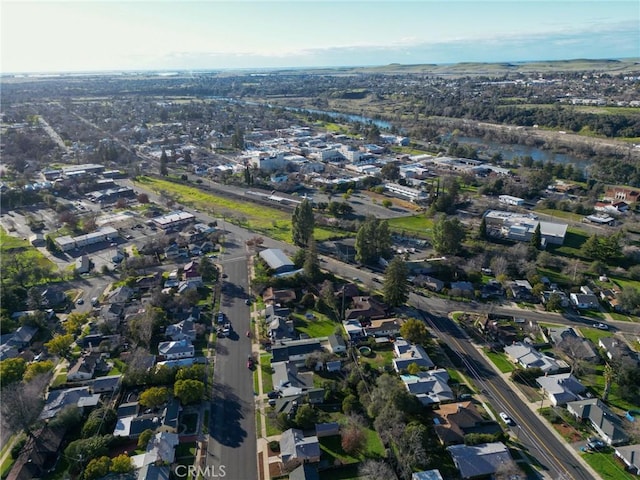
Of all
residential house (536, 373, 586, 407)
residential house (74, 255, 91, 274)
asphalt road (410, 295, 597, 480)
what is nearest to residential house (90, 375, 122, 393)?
residential house (74, 255, 91, 274)

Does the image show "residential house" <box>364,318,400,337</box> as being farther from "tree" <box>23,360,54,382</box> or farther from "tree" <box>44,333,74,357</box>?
"tree" <box>44,333,74,357</box>

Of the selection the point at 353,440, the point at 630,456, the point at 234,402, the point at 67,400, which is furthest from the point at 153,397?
the point at 630,456

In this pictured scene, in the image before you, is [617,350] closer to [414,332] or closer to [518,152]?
[414,332]

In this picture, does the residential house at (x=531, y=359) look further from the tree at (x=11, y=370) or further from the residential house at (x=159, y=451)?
the tree at (x=11, y=370)

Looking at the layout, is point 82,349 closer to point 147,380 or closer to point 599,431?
point 147,380

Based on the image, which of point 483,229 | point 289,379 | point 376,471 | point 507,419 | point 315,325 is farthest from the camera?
point 483,229

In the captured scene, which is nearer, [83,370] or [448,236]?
[83,370]

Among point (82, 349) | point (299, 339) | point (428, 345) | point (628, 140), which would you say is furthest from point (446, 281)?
point (628, 140)
